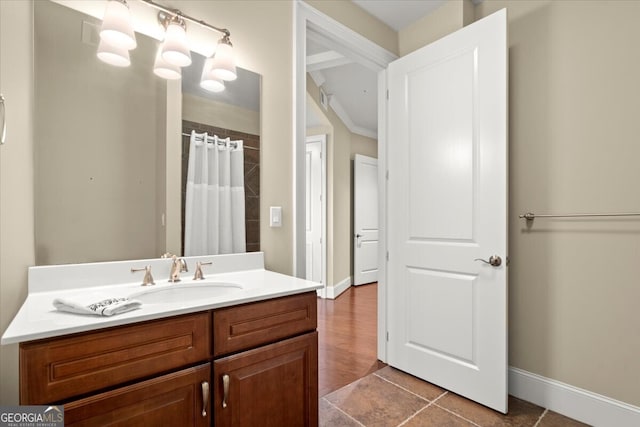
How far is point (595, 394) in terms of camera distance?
5.91 feet

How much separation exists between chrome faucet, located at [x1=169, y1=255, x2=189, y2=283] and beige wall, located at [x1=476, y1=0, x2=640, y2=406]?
1954mm

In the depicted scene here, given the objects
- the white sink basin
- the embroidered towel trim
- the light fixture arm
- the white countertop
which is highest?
the light fixture arm

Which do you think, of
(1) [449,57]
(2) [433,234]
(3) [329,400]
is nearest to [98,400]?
(3) [329,400]

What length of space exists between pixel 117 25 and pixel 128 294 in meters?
1.03

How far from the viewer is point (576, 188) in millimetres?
1877

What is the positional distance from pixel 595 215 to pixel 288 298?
1698 millimetres

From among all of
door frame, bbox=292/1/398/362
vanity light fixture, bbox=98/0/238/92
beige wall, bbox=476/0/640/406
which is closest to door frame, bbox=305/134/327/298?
door frame, bbox=292/1/398/362

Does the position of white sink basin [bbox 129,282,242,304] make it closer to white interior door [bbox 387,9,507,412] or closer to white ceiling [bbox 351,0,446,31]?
white interior door [bbox 387,9,507,412]

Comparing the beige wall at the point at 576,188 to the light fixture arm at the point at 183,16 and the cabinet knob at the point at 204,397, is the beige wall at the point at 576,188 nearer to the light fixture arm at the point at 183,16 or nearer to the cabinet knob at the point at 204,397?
the light fixture arm at the point at 183,16

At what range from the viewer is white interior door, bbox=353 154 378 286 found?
17.8ft

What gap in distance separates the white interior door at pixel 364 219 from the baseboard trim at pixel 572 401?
3.39 m

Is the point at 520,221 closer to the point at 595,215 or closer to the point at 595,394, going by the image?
the point at 595,215

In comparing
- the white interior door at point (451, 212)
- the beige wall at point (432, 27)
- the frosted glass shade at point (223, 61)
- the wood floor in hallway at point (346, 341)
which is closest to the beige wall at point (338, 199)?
the wood floor in hallway at point (346, 341)

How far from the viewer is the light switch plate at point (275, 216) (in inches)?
73.6
